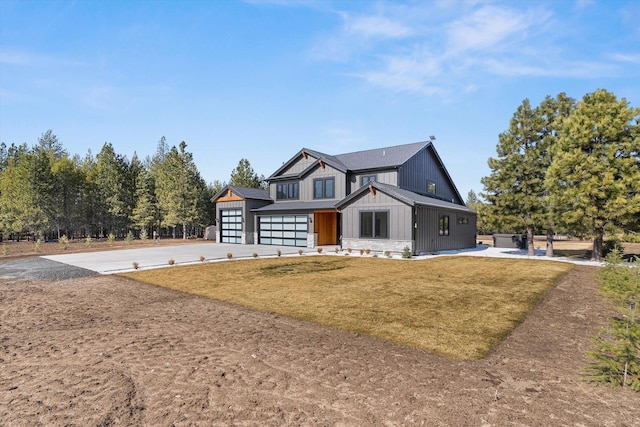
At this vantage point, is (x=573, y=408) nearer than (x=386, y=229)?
Yes

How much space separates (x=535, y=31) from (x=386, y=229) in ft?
44.2

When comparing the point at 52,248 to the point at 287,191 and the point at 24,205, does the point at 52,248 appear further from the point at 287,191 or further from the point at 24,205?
the point at 287,191

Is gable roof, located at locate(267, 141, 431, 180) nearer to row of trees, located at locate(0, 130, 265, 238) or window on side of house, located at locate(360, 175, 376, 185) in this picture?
window on side of house, located at locate(360, 175, 376, 185)

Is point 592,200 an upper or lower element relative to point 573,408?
upper

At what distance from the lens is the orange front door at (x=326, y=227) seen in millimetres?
29156

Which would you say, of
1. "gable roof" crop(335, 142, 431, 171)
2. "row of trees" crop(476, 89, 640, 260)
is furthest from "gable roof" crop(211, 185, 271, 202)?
"row of trees" crop(476, 89, 640, 260)

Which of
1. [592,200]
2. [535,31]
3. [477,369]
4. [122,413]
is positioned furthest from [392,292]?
[592,200]

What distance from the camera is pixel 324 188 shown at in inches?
1172

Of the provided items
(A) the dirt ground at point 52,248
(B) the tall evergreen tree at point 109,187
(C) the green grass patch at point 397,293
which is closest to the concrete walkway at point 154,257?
(C) the green grass patch at point 397,293

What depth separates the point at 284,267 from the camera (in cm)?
1617

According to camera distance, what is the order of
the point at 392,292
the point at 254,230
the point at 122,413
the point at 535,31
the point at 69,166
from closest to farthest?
the point at 122,413
the point at 392,292
the point at 535,31
the point at 254,230
the point at 69,166

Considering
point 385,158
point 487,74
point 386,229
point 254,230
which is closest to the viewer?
point 487,74

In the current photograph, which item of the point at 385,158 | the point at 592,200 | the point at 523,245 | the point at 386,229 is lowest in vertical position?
the point at 523,245

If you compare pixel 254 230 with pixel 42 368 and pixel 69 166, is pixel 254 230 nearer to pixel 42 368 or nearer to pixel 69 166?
pixel 42 368
